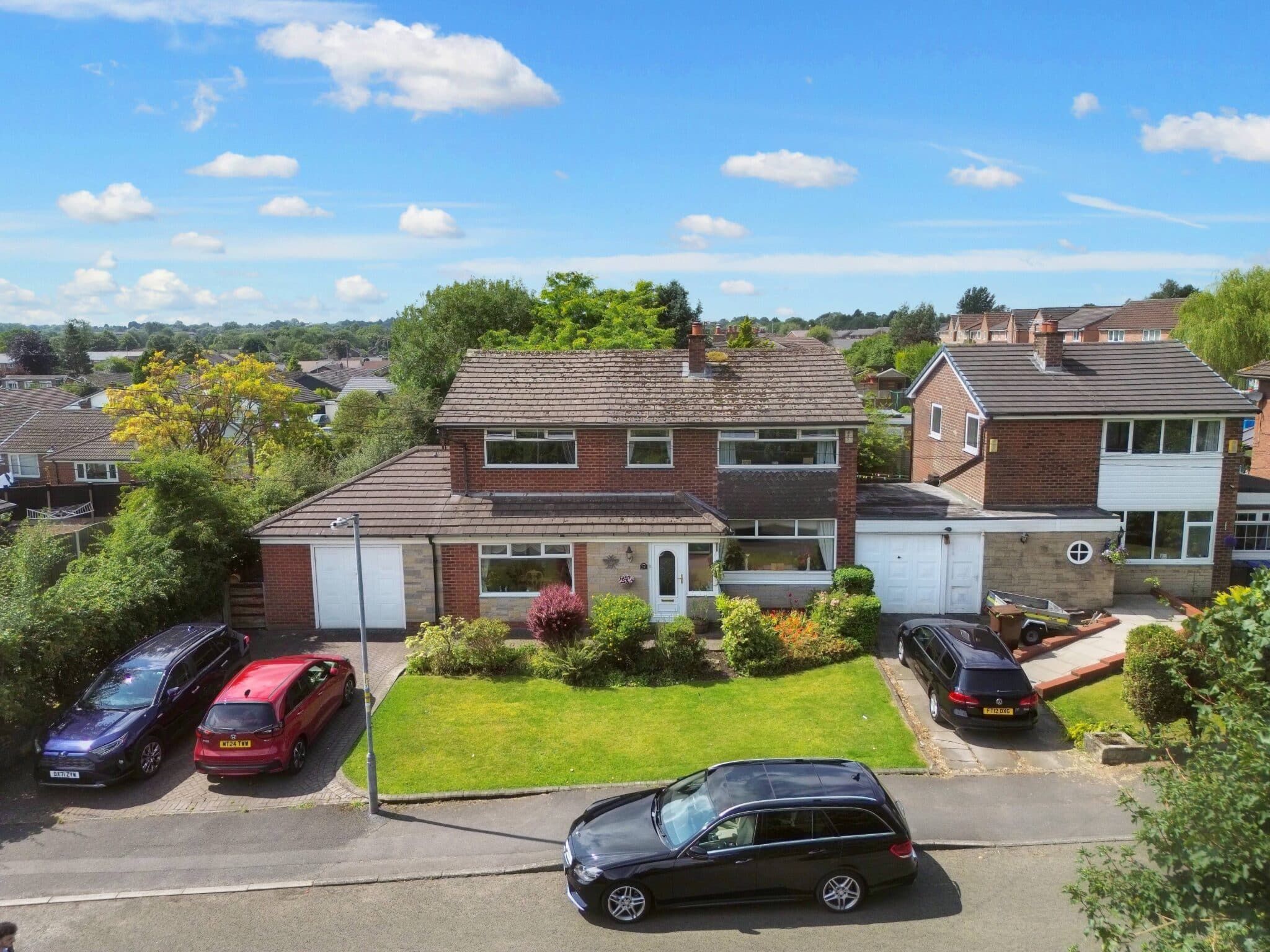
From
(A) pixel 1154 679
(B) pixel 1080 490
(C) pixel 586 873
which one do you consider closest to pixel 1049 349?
(B) pixel 1080 490

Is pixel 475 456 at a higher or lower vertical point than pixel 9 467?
higher

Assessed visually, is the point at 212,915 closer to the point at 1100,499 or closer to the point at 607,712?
the point at 607,712

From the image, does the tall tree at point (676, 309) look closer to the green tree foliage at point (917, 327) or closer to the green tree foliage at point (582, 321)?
the green tree foliage at point (582, 321)

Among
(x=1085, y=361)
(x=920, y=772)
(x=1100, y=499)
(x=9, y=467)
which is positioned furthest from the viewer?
(x=9, y=467)

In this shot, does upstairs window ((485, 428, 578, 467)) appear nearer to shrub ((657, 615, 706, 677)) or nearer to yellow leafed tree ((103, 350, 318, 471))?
shrub ((657, 615, 706, 677))

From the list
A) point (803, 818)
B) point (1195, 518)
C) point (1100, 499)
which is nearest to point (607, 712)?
point (803, 818)

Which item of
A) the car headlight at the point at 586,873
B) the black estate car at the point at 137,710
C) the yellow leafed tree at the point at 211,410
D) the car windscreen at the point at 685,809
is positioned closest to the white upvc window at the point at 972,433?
the car windscreen at the point at 685,809

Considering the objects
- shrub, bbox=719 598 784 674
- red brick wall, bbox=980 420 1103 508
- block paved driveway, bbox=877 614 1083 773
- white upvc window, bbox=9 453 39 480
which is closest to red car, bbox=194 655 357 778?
shrub, bbox=719 598 784 674

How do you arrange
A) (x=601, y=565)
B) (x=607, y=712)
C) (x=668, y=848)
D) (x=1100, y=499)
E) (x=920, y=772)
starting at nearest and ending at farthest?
(x=668, y=848)
(x=920, y=772)
(x=607, y=712)
(x=601, y=565)
(x=1100, y=499)
